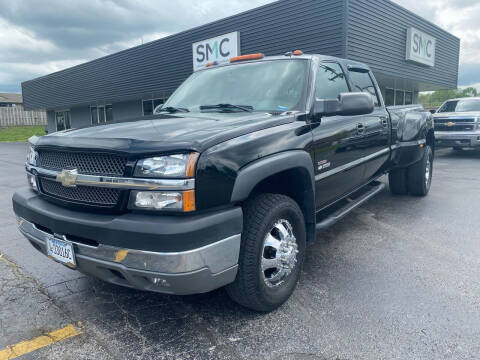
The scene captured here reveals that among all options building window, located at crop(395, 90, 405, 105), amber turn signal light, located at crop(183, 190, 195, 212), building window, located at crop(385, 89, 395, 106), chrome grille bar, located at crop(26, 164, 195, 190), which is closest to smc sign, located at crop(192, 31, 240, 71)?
building window, located at crop(385, 89, 395, 106)

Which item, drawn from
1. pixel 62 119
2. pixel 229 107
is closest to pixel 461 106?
pixel 229 107

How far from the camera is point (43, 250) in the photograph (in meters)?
2.73

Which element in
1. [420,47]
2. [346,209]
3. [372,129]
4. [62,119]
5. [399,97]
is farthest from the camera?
[62,119]

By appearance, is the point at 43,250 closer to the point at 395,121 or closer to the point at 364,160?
the point at 364,160

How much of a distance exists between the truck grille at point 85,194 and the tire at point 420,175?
5055mm

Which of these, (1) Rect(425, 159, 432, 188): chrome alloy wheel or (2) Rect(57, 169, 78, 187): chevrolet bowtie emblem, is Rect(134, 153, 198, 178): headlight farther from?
(1) Rect(425, 159, 432, 188): chrome alloy wheel

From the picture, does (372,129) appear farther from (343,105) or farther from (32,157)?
(32,157)

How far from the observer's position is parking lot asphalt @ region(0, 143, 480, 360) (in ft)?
7.86

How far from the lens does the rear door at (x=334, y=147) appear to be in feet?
10.8

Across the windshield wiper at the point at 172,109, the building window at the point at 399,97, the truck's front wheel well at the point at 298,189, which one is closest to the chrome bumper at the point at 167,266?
the truck's front wheel well at the point at 298,189

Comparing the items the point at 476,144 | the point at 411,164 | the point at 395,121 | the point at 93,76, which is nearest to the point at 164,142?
the point at 395,121

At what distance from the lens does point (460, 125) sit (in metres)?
11.4

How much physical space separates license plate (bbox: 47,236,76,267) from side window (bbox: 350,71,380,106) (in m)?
3.31

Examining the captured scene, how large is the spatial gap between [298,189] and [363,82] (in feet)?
7.58
